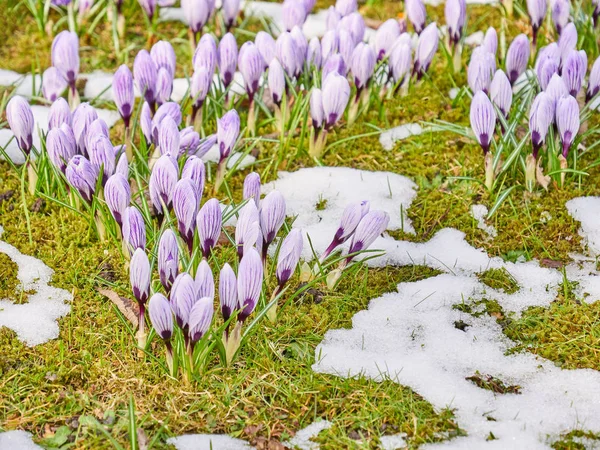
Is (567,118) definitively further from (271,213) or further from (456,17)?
(271,213)

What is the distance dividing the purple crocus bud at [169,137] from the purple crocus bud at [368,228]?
0.64m

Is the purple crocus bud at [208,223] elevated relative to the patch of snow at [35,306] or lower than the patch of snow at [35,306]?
elevated

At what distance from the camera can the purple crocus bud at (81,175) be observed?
92.7 inches

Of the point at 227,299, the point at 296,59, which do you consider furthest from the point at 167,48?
the point at 227,299

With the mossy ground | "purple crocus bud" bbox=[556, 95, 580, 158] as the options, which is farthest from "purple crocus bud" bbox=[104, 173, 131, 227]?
"purple crocus bud" bbox=[556, 95, 580, 158]

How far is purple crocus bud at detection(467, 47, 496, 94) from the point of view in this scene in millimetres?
2855

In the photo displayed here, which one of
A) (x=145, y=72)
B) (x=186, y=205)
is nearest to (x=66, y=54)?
(x=145, y=72)

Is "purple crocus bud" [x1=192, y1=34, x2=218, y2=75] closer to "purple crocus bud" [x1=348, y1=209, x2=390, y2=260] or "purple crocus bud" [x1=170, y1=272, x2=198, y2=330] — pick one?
"purple crocus bud" [x1=348, y1=209, x2=390, y2=260]

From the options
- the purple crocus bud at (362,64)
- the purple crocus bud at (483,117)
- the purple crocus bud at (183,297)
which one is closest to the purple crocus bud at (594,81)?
the purple crocus bud at (483,117)

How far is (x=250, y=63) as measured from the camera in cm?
295

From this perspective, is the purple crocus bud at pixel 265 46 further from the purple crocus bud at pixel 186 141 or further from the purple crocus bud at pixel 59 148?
the purple crocus bud at pixel 59 148

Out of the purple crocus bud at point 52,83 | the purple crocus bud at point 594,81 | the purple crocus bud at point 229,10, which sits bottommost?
the purple crocus bud at point 52,83

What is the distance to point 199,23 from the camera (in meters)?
3.43

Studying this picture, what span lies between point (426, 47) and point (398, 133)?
0.37m
